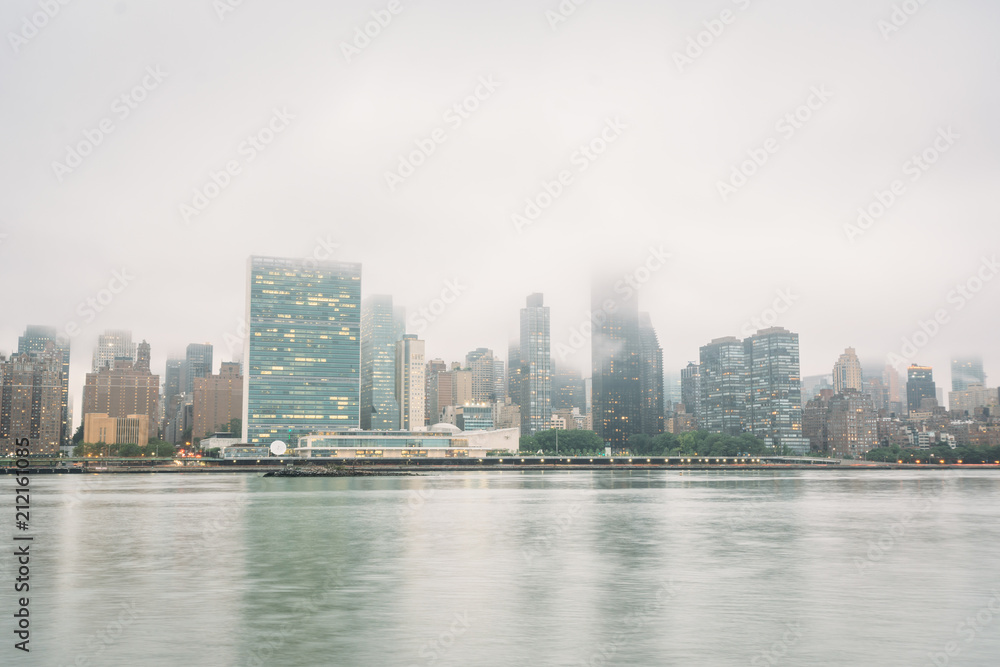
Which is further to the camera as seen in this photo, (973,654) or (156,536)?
(156,536)

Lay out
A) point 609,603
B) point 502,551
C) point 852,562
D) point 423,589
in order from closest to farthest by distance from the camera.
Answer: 1. point 609,603
2. point 423,589
3. point 852,562
4. point 502,551

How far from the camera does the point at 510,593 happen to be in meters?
33.1

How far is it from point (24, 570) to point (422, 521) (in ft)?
107

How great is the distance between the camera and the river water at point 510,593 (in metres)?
24.0

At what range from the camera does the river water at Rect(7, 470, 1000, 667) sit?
2403cm

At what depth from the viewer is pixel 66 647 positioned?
982 inches

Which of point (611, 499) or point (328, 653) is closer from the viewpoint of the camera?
point (328, 653)

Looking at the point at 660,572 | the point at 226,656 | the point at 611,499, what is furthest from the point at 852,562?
the point at 611,499

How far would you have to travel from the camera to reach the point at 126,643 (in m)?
25.1

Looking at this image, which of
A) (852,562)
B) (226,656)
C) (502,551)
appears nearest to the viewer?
(226,656)

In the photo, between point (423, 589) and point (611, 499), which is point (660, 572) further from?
point (611, 499)

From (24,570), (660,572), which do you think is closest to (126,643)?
(24,570)

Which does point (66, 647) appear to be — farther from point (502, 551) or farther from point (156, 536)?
point (156, 536)

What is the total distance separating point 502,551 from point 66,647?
2604 cm
